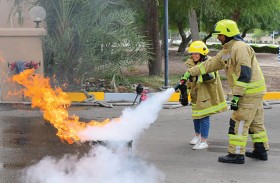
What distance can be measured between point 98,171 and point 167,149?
5.75ft

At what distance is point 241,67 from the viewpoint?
5.34 metres

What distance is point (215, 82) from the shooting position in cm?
633

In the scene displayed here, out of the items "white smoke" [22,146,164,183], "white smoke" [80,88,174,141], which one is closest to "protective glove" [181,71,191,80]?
"white smoke" [80,88,174,141]

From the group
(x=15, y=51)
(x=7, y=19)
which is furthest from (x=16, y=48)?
(x=7, y=19)

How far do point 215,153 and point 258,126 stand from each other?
2.53 feet

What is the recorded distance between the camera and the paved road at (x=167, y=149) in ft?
17.1

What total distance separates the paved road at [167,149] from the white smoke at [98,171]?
19 centimetres

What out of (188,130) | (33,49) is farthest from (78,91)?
(188,130)

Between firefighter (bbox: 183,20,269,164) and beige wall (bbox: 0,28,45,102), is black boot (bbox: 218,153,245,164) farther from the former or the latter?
beige wall (bbox: 0,28,45,102)

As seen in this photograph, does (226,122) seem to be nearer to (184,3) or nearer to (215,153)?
(215,153)

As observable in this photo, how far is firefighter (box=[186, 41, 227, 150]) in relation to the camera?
620 cm

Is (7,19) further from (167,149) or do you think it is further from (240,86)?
(240,86)

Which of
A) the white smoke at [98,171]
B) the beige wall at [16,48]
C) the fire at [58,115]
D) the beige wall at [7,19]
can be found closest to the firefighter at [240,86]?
the white smoke at [98,171]

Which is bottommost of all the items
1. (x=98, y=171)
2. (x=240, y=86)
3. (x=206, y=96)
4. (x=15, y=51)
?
(x=98, y=171)
